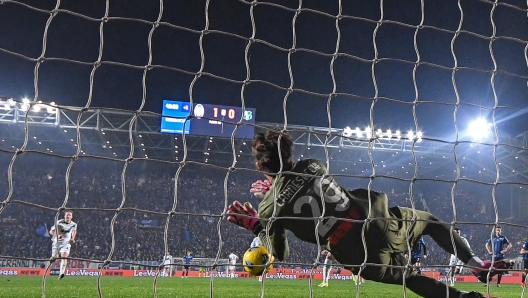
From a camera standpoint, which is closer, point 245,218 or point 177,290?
point 245,218

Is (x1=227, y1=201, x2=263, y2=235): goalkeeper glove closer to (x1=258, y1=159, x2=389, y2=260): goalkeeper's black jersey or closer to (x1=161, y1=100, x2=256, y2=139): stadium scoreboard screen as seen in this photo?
(x1=258, y1=159, x2=389, y2=260): goalkeeper's black jersey

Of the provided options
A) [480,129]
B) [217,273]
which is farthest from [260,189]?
[217,273]

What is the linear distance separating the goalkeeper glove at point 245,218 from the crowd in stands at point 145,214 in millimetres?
19779

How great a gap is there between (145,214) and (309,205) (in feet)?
81.9

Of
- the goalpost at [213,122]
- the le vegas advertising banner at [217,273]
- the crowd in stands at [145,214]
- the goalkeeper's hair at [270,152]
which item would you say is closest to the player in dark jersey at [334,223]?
the goalkeeper's hair at [270,152]

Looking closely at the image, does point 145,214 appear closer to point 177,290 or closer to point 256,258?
point 177,290

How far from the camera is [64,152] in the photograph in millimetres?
28375

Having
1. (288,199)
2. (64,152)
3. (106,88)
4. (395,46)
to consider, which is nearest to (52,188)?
(64,152)

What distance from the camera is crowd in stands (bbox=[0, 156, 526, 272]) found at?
2533cm

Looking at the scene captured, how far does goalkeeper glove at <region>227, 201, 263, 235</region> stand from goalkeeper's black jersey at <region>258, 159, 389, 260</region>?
0.07 m

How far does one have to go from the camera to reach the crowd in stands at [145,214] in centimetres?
2533

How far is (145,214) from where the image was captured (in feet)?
89.8

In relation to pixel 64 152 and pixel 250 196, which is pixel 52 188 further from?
pixel 250 196

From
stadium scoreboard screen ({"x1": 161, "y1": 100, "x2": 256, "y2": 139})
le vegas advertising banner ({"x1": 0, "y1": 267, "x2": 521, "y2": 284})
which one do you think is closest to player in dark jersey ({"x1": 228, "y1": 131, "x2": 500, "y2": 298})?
le vegas advertising banner ({"x1": 0, "y1": 267, "x2": 521, "y2": 284})
